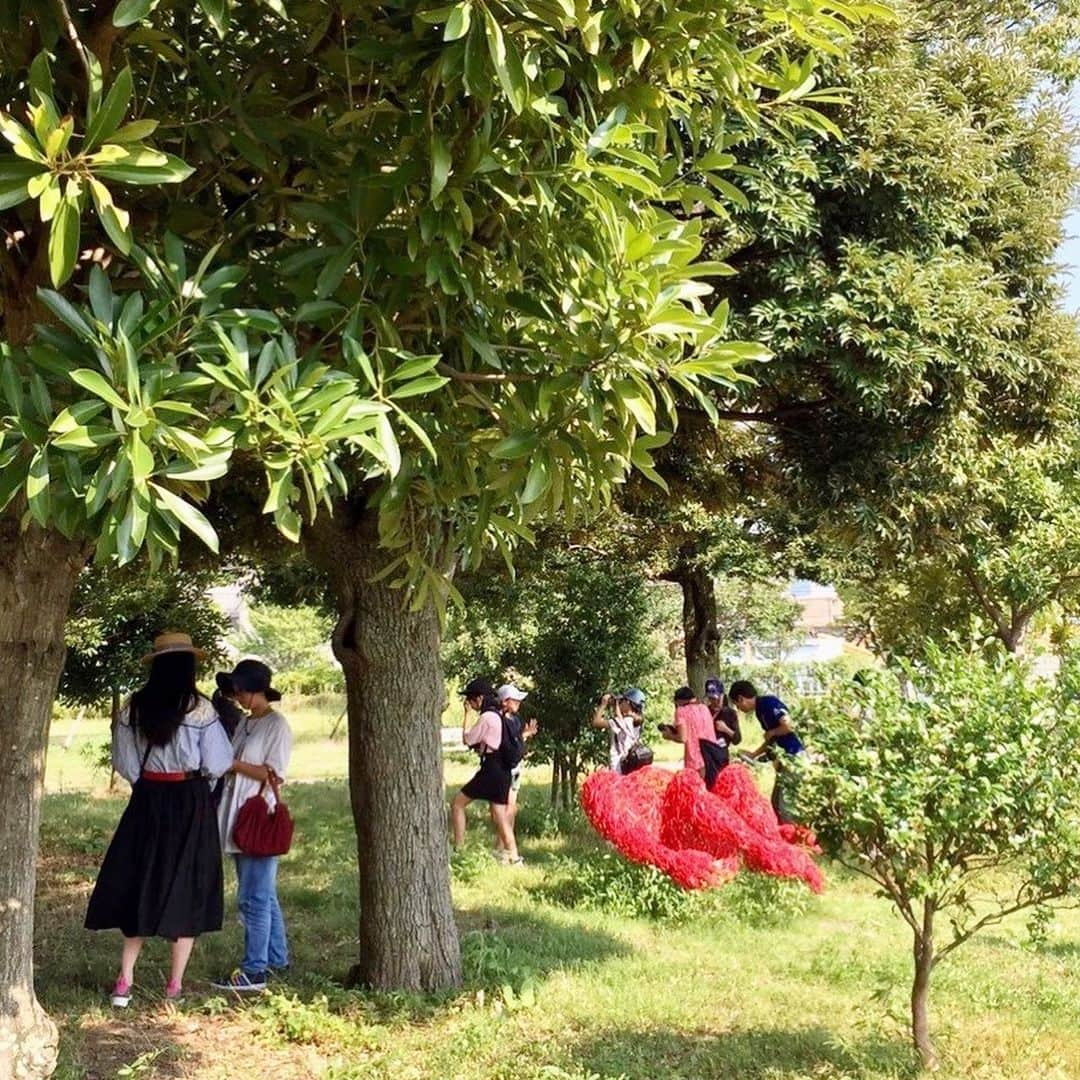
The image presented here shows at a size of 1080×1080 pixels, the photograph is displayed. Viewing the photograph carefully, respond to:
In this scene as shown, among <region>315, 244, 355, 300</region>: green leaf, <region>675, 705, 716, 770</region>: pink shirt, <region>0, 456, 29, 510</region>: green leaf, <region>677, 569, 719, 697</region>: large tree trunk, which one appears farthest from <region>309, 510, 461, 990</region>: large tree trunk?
<region>677, 569, 719, 697</region>: large tree trunk

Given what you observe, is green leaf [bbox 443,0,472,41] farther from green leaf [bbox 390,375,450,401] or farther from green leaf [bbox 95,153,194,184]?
green leaf [bbox 390,375,450,401]

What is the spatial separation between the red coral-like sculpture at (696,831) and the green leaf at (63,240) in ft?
22.1

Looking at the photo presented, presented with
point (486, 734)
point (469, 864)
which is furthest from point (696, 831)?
point (486, 734)

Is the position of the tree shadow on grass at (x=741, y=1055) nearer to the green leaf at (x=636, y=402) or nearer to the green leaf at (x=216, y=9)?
the green leaf at (x=636, y=402)

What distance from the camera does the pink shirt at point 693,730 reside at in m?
10.3

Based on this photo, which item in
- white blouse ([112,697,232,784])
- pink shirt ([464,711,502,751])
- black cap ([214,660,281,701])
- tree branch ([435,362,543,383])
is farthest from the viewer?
pink shirt ([464,711,502,751])

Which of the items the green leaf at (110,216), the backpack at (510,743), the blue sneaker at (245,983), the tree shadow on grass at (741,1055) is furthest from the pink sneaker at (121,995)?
the backpack at (510,743)

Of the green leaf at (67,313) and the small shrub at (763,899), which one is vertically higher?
the green leaf at (67,313)

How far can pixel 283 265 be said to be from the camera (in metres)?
3.00

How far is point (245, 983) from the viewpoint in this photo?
586cm

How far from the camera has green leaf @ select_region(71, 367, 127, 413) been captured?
7.15 feet

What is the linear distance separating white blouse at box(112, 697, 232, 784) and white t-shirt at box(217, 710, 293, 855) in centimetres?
45

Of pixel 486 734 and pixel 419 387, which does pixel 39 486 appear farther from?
pixel 486 734

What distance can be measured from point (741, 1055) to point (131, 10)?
14.8ft
